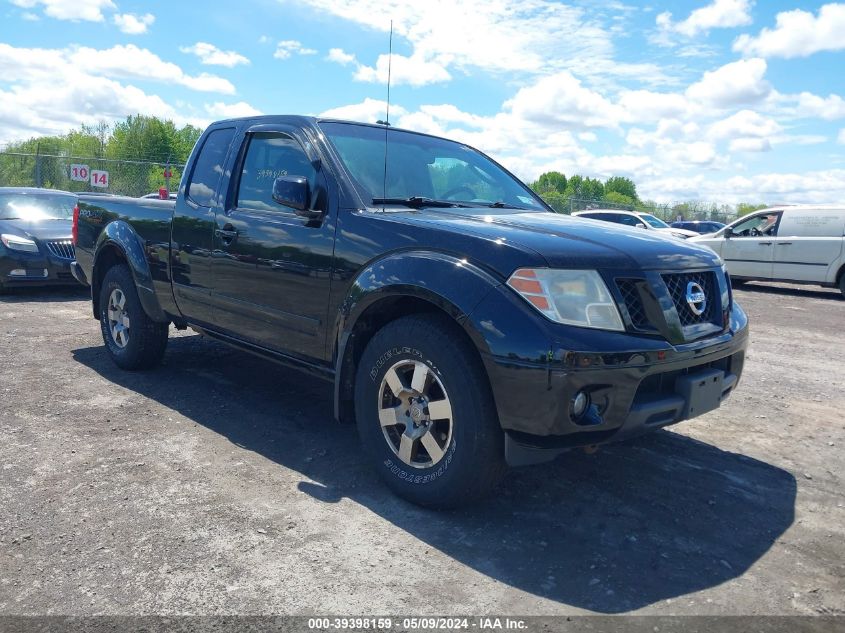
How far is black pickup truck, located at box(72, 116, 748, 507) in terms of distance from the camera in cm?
286

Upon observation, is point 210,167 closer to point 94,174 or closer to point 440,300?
point 440,300

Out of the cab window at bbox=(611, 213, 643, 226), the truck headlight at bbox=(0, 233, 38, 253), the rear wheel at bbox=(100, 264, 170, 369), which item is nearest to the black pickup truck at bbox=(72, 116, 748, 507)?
the rear wheel at bbox=(100, 264, 170, 369)

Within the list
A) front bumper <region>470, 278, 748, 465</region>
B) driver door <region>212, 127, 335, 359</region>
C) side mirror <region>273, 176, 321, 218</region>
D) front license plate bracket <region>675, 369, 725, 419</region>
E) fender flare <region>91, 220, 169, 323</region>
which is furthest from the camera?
Result: fender flare <region>91, 220, 169, 323</region>

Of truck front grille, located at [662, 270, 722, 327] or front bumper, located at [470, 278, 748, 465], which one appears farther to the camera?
truck front grille, located at [662, 270, 722, 327]

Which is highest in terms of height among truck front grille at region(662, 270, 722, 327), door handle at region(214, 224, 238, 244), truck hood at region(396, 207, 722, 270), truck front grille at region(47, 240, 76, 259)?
truck hood at region(396, 207, 722, 270)

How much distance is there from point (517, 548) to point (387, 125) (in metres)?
2.90

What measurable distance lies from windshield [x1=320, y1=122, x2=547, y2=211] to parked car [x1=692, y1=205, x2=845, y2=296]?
31.6 feet

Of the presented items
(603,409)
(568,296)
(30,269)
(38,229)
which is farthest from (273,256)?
(38,229)

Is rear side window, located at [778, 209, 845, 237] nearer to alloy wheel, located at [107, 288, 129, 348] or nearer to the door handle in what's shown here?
the door handle

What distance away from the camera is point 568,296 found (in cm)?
289

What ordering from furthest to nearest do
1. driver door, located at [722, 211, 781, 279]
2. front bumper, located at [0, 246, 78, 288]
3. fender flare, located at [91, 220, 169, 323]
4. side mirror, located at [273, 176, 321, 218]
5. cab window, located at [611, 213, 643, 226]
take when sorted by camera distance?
cab window, located at [611, 213, 643, 226], driver door, located at [722, 211, 781, 279], front bumper, located at [0, 246, 78, 288], fender flare, located at [91, 220, 169, 323], side mirror, located at [273, 176, 321, 218]

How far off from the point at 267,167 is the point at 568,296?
2.31m

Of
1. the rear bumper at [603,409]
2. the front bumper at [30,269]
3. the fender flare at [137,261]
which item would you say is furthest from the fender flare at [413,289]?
the front bumper at [30,269]

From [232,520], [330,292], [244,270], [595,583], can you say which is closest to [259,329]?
[244,270]
